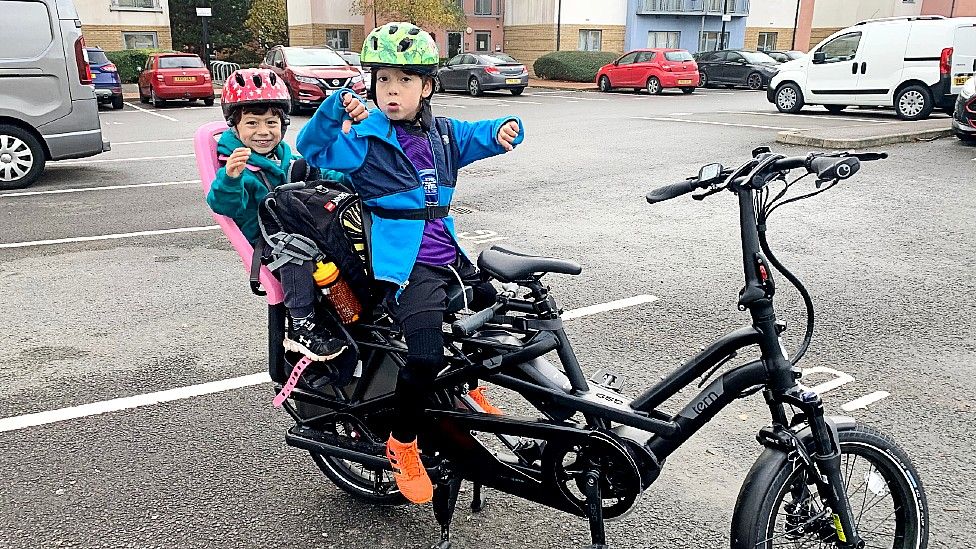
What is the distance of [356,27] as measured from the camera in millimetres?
44031

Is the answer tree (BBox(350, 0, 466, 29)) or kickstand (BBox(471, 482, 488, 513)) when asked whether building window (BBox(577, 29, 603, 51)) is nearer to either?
tree (BBox(350, 0, 466, 29))

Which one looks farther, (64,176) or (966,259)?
(64,176)

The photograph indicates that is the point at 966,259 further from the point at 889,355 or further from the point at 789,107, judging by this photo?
the point at 789,107

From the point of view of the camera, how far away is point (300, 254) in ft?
9.16

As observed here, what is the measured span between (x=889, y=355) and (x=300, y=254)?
3553mm

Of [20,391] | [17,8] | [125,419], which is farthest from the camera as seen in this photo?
[17,8]

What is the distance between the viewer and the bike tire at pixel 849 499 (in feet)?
7.90

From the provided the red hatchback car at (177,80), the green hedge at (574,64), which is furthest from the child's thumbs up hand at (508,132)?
the green hedge at (574,64)

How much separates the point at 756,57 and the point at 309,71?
18.1 metres

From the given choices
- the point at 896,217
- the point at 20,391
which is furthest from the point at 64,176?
the point at 896,217

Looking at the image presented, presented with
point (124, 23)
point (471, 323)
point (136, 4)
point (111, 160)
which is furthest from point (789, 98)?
point (136, 4)

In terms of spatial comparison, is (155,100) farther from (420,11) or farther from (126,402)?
(126,402)

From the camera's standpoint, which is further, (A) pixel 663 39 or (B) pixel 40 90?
(A) pixel 663 39

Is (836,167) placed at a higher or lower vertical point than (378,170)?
higher
